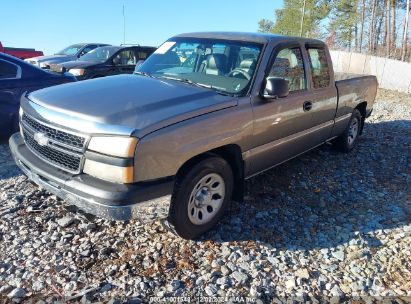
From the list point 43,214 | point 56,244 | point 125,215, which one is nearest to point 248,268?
point 125,215

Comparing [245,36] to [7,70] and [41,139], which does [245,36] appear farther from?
[7,70]

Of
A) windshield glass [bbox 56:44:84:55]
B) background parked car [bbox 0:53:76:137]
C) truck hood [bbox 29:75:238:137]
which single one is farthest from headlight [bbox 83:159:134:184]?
windshield glass [bbox 56:44:84:55]

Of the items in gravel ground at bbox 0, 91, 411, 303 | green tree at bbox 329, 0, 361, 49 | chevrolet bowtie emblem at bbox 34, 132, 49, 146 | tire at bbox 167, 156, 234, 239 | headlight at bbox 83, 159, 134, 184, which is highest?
green tree at bbox 329, 0, 361, 49

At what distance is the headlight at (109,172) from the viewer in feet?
8.61

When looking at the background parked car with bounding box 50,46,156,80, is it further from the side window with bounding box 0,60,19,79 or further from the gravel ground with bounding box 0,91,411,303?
the gravel ground with bounding box 0,91,411,303

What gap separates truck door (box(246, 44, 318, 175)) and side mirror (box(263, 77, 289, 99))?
128mm

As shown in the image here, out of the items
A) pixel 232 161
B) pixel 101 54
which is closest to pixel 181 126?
pixel 232 161

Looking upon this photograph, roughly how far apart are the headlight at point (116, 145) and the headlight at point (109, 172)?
4.0 inches

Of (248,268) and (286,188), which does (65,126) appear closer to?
(248,268)

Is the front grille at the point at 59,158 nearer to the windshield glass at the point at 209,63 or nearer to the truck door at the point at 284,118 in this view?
the windshield glass at the point at 209,63

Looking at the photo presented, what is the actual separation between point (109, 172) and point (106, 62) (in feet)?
28.9

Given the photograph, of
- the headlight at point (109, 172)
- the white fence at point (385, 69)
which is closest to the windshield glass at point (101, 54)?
the headlight at point (109, 172)

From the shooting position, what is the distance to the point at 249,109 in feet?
11.5

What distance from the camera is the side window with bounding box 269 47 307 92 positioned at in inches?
157
